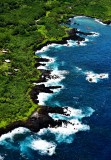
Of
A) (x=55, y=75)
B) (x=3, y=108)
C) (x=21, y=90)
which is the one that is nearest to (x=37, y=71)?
(x=55, y=75)

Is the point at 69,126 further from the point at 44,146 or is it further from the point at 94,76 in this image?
the point at 94,76

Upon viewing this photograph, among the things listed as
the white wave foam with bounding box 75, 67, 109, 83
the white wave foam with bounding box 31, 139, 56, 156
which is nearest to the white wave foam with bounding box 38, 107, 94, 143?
the white wave foam with bounding box 31, 139, 56, 156

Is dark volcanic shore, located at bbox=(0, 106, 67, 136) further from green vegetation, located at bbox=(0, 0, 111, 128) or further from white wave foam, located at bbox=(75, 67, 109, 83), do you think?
white wave foam, located at bbox=(75, 67, 109, 83)

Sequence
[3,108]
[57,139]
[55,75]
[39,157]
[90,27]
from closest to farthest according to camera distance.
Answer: [39,157] → [57,139] → [3,108] → [55,75] → [90,27]

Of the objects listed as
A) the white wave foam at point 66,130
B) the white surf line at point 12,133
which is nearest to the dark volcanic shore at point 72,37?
the white wave foam at point 66,130

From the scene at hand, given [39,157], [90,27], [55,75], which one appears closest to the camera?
[39,157]

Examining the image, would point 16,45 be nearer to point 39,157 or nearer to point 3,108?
point 3,108

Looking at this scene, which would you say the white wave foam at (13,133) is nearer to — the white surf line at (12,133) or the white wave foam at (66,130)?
the white surf line at (12,133)
